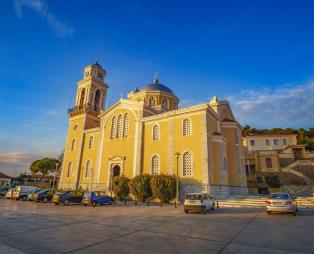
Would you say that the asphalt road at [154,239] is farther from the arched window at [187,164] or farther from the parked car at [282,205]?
the arched window at [187,164]

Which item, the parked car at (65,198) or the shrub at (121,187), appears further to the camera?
the shrub at (121,187)

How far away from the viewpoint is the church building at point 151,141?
2512 cm

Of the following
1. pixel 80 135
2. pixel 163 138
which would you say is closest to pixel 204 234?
pixel 163 138

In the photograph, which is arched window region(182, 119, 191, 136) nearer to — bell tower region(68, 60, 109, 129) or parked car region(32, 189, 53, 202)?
parked car region(32, 189, 53, 202)

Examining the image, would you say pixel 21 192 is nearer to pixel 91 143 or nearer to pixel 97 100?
pixel 91 143

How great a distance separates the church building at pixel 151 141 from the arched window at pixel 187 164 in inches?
4.3

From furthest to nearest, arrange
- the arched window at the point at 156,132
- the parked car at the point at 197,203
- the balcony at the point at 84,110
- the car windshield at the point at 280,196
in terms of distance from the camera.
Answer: the balcony at the point at 84,110, the arched window at the point at 156,132, the parked car at the point at 197,203, the car windshield at the point at 280,196

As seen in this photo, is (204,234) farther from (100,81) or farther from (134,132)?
(100,81)

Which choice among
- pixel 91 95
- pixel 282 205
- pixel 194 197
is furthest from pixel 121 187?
pixel 91 95

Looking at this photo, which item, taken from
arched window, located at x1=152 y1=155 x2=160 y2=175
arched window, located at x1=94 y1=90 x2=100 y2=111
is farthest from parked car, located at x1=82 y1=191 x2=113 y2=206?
arched window, located at x1=94 y1=90 x2=100 y2=111

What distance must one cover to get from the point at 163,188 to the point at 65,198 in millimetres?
9554

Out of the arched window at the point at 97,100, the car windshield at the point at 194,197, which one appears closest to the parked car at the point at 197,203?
the car windshield at the point at 194,197

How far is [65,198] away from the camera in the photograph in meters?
22.0

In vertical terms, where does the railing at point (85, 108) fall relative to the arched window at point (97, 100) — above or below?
below
